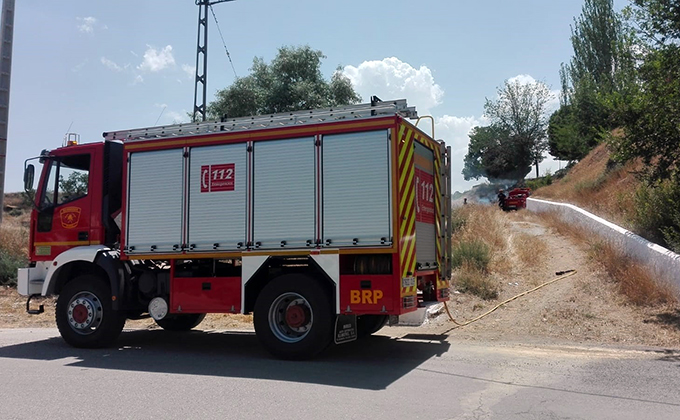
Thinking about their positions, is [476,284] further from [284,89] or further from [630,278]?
[284,89]

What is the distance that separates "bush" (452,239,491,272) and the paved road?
13.9 feet

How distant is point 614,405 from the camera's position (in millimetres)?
5938

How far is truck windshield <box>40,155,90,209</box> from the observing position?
10195 millimetres

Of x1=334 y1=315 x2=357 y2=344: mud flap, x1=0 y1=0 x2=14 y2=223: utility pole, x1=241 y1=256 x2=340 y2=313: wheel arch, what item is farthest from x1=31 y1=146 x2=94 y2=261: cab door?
x1=0 y1=0 x2=14 y2=223: utility pole

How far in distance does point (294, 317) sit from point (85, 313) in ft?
12.2

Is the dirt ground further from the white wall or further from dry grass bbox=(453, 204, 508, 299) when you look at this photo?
the white wall

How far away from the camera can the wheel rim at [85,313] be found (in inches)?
378

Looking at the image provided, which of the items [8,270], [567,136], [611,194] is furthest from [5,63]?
[567,136]

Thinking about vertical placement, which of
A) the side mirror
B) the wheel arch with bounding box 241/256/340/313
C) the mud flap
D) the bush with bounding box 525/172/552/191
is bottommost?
the mud flap

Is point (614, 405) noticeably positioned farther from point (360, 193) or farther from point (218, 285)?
point (218, 285)

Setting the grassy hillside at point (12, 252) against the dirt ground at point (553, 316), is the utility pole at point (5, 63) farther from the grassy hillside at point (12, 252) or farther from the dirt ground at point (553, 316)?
the dirt ground at point (553, 316)

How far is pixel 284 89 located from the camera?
23.9 metres

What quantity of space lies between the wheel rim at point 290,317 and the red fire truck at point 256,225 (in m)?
0.02

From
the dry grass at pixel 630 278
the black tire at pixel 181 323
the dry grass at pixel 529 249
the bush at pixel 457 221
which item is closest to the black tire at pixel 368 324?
the black tire at pixel 181 323
